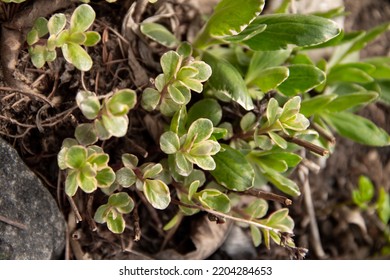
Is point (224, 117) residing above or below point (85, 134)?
below

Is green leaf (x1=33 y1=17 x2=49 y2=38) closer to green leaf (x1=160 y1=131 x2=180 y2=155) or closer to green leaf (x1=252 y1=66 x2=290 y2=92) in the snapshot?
green leaf (x1=160 y1=131 x2=180 y2=155)

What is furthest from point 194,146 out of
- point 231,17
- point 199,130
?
point 231,17

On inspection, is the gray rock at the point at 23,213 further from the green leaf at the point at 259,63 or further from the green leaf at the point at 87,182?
the green leaf at the point at 259,63

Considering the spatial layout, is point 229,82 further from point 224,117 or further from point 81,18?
point 81,18

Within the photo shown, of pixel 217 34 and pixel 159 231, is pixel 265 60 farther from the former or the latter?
pixel 159 231

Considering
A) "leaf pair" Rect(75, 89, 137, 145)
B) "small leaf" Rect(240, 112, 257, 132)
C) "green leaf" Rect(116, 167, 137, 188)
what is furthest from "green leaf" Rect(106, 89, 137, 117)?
"small leaf" Rect(240, 112, 257, 132)

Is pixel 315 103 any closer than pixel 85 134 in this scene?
No

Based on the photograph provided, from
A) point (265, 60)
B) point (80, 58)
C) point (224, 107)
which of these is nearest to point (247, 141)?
point (224, 107)
